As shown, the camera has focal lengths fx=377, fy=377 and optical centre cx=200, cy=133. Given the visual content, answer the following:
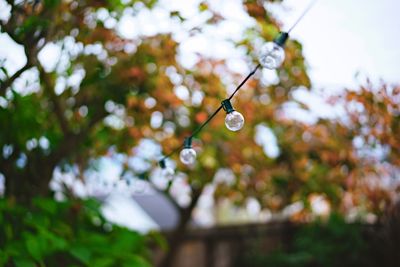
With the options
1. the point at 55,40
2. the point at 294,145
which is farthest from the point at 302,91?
the point at 55,40

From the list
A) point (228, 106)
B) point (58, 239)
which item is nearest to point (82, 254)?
point (58, 239)

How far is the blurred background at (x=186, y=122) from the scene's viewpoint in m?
2.43

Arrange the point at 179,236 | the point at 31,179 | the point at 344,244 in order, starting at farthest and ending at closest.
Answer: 1. the point at 179,236
2. the point at 344,244
3. the point at 31,179

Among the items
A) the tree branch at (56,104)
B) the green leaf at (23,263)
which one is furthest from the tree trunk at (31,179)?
the green leaf at (23,263)

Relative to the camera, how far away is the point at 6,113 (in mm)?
2590

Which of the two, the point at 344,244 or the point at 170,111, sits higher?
the point at 170,111

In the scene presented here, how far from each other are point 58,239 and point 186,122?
1755 mm

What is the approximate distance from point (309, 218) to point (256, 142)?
1676mm

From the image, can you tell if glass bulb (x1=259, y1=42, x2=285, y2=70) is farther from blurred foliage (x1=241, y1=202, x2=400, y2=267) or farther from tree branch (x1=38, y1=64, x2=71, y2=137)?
blurred foliage (x1=241, y1=202, x2=400, y2=267)

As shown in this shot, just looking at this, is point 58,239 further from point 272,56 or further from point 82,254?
point 272,56

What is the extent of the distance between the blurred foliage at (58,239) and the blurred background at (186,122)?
0.01 m

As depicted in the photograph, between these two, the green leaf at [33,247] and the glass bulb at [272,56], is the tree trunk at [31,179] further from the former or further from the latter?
the glass bulb at [272,56]

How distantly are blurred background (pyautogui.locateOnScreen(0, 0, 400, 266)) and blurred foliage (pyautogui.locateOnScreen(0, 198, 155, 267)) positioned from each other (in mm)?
12

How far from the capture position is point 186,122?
3.68 meters
